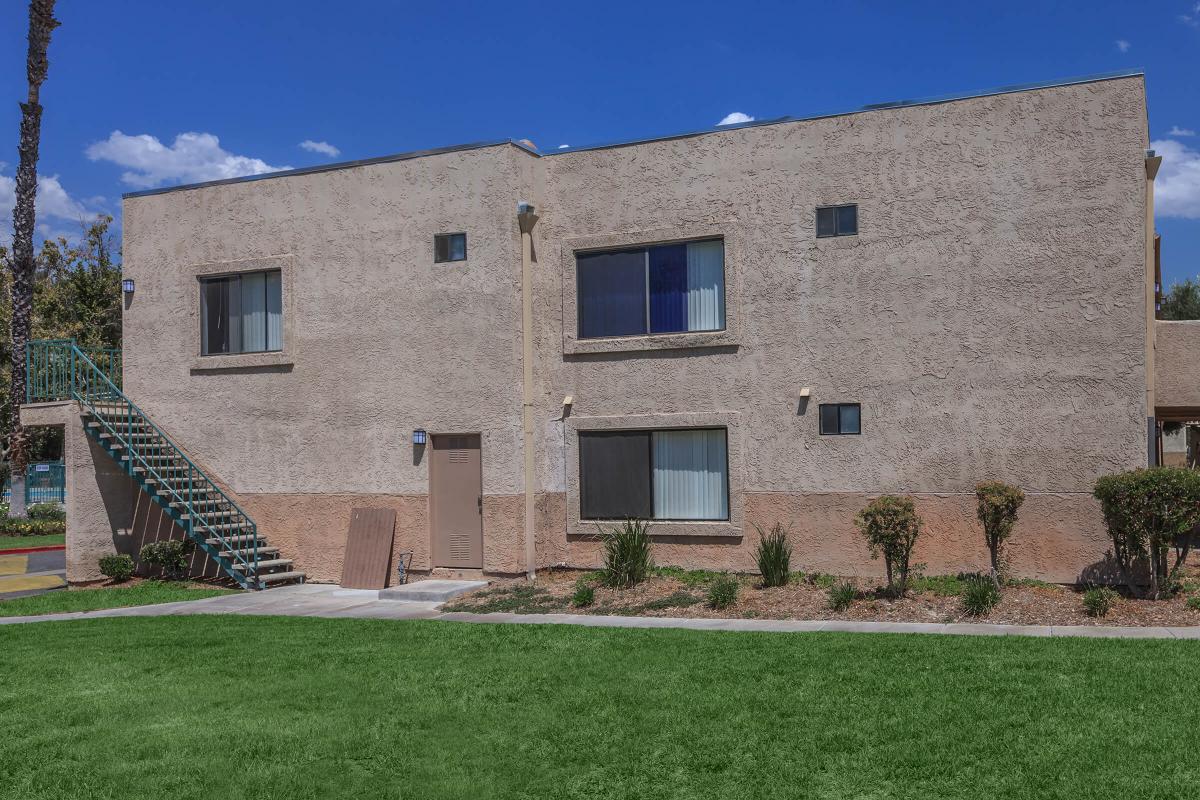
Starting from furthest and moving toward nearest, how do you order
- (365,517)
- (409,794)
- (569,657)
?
(365,517), (569,657), (409,794)

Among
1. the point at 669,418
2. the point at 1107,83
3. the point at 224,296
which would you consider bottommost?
the point at 669,418

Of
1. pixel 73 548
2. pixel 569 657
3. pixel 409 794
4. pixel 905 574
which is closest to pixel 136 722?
pixel 409 794

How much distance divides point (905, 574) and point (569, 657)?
16.4ft

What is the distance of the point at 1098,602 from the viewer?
478 inches

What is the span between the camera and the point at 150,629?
43.7ft

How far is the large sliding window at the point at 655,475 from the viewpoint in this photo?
16156 mm

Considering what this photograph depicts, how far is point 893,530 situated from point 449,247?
8.04 meters

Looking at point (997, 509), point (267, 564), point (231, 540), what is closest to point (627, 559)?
point (997, 509)

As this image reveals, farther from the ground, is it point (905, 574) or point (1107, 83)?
point (1107, 83)

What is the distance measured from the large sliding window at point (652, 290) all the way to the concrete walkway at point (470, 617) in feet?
15.7

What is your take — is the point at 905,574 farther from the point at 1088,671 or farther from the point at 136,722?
the point at 136,722

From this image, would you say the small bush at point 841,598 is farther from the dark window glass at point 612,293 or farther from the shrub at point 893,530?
the dark window glass at point 612,293

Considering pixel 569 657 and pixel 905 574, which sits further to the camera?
pixel 905 574

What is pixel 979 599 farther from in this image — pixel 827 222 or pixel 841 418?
pixel 827 222
